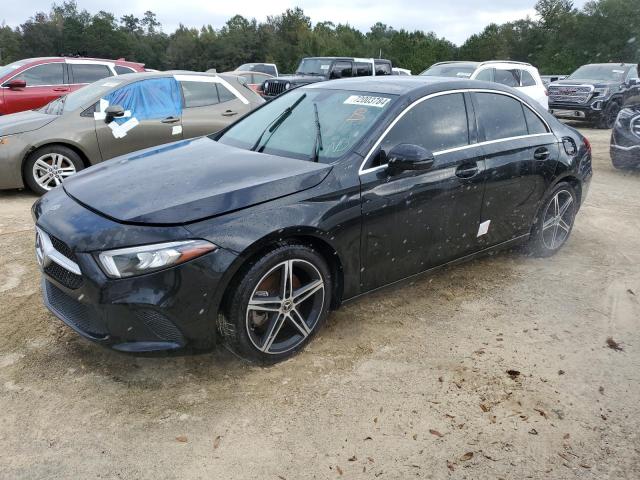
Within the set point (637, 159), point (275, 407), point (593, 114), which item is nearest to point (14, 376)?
point (275, 407)

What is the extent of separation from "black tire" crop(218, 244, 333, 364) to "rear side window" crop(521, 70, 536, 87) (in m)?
11.2

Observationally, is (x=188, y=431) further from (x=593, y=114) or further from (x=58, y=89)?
(x=593, y=114)

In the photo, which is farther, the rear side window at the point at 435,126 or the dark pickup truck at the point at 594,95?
the dark pickup truck at the point at 594,95

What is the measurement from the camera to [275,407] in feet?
9.31

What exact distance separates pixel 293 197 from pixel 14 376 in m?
1.84

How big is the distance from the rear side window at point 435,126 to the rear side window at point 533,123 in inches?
32.7

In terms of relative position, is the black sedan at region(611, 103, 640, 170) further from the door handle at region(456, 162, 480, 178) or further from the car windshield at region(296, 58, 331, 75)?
the car windshield at region(296, 58, 331, 75)

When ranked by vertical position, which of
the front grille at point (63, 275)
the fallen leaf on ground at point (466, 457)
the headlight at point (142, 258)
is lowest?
the fallen leaf on ground at point (466, 457)

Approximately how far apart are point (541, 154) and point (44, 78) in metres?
8.53

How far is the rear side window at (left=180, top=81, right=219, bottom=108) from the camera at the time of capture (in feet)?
24.3

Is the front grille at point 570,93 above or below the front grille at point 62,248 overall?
above

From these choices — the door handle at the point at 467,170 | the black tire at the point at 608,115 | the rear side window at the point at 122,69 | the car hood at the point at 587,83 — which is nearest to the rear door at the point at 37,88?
the rear side window at the point at 122,69

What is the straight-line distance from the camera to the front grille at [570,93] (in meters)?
15.2

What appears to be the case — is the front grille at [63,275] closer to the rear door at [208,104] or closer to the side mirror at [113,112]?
the side mirror at [113,112]
